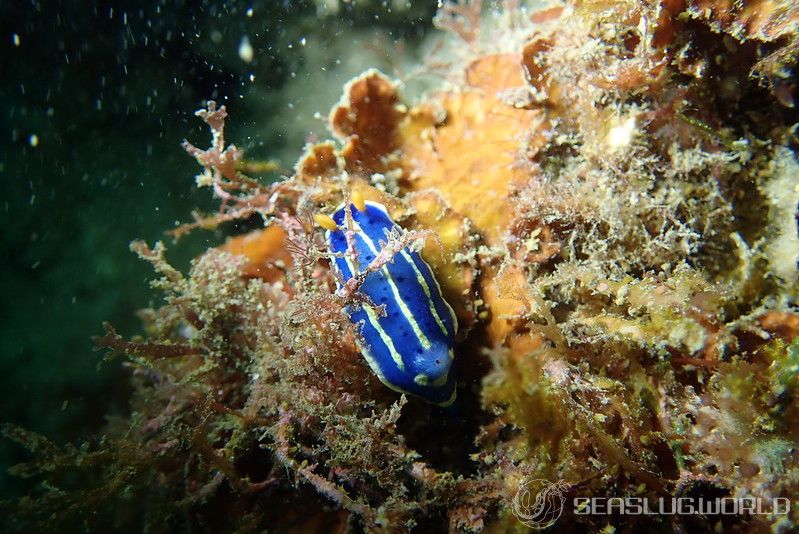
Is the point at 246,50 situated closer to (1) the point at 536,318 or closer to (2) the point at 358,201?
(2) the point at 358,201

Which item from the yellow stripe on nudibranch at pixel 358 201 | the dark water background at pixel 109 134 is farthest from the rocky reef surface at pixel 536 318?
the dark water background at pixel 109 134

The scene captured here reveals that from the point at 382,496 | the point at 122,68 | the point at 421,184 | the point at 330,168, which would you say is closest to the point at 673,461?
the point at 382,496

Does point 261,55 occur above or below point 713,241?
above

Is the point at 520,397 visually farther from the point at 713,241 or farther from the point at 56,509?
the point at 56,509

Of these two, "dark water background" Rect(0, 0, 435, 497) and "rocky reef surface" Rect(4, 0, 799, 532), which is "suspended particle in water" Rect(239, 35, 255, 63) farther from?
"rocky reef surface" Rect(4, 0, 799, 532)

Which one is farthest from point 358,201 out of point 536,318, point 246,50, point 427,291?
point 246,50

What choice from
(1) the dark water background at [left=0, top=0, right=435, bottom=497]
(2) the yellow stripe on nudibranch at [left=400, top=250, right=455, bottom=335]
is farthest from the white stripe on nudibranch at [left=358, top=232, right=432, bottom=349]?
(1) the dark water background at [left=0, top=0, right=435, bottom=497]
